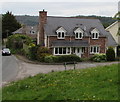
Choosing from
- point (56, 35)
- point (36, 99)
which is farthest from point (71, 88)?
point (56, 35)

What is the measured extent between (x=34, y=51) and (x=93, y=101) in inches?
1207

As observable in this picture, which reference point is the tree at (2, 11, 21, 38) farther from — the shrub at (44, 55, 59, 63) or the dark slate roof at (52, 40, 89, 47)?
the shrub at (44, 55, 59, 63)

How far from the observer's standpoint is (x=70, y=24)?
4428cm

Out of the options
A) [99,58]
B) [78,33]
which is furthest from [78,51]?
[99,58]

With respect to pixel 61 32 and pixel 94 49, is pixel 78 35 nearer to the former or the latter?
pixel 61 32

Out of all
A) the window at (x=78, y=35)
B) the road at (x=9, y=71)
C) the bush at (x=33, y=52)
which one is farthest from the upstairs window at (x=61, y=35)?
the road at (x=9, y=71)

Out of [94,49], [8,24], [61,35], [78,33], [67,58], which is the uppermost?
[8,24]

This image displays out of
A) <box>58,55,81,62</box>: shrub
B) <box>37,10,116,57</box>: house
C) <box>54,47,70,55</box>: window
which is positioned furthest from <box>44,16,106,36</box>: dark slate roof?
<box>58,55,81,62</box>: shrub

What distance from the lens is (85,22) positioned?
150 feet

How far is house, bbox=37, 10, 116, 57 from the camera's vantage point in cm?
4094

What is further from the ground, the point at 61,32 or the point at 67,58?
the point at 61,32

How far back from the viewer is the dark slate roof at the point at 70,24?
4228cm

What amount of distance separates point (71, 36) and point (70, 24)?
10.7 feet

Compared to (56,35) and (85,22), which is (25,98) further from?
(85,22)
